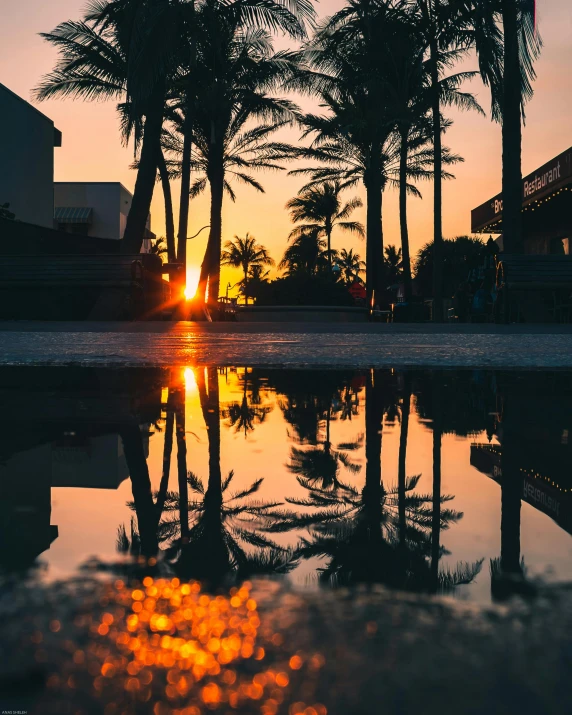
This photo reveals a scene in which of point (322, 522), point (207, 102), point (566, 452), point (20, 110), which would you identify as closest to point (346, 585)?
point (322, 522)

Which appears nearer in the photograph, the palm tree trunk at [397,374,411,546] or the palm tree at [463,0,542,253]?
the palm tree trunk at [397,374,411,546]

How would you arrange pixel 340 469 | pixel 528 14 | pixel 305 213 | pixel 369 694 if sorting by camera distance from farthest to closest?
pixel 305 213 < pixel 528 14 < pixel 340 469 < pixel 369 694

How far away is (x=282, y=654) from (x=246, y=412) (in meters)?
2.17

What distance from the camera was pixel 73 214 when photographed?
51938 mm

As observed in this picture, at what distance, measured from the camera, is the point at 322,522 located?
4.58ft

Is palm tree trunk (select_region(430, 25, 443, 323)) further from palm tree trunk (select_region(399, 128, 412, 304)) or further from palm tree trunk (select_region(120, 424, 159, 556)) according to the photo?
palm tree trunk (select_region(120, 424, 159, 556))

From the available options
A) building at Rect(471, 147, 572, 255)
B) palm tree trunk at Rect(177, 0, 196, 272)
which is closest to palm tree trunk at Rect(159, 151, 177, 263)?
palm tree trunk at Rect(177, 0, 196, 272)

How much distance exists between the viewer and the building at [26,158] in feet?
110

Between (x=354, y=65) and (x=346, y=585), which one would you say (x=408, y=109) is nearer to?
(x=354, y=65)

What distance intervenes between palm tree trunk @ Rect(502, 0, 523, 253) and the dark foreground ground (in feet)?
51.0

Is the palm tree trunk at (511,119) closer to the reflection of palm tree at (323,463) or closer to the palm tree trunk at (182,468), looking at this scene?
the palm tree trunk at (182,468)

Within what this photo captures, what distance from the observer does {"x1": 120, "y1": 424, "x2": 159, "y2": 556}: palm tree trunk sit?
1277 mm

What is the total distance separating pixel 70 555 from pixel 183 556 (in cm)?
15

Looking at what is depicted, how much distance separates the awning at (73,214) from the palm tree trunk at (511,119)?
39.4 metres
